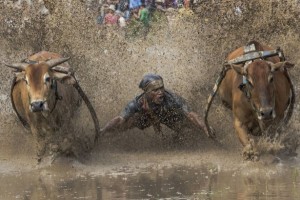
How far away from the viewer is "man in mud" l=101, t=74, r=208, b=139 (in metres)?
12.8

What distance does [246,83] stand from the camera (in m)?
11.3

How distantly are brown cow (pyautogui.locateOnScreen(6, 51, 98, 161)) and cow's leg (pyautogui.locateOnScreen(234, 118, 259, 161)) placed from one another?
214 cm

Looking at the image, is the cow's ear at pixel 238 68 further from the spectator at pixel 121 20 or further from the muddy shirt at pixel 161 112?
the spectator at pixel 121 20

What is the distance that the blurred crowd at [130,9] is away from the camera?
21141mm

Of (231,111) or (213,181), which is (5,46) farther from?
(213,181)

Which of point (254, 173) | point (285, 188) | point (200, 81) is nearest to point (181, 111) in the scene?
point (200, 81)

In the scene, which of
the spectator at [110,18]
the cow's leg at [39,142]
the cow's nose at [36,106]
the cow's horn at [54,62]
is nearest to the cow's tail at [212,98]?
the cow's horn at [54,62]

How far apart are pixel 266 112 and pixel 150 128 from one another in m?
3.09

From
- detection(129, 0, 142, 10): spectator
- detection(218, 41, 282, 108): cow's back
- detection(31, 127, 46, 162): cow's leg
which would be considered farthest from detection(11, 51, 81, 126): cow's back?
detection(129, 0, 142, 10): spectator

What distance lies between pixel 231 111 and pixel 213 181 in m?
2.82

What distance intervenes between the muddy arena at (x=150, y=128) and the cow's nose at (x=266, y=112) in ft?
1.40

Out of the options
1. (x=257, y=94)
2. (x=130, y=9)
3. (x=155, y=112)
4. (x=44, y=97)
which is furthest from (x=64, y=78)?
(x=130, y=9)

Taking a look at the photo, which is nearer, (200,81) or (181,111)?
(181,111)

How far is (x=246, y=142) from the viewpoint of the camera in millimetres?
11562
